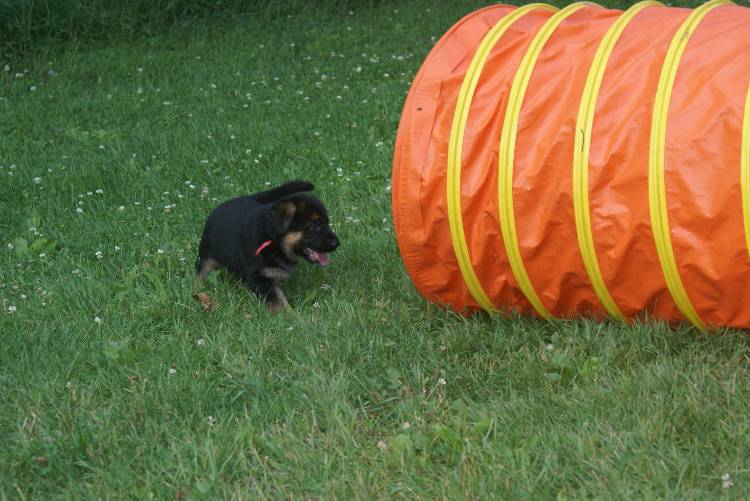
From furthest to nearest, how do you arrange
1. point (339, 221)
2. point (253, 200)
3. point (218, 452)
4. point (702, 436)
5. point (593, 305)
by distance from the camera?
point (339, 221)
point (253, 200)
point (593, 305)
point (218, 452)
point (702, 436)

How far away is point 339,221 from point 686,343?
2745mm

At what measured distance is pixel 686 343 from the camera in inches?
185

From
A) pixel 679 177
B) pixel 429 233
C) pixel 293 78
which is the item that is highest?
pixel 679 177

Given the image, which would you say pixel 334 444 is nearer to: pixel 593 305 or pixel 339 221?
pixel 593 305

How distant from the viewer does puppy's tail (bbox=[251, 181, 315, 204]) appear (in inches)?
237

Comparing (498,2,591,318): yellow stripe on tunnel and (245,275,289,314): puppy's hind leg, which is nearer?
(498,2,591,318): yellow stripe on tunnel

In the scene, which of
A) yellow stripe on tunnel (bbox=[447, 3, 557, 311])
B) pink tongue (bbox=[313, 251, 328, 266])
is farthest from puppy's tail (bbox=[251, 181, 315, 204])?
yellow stripe on tunnel (bbox=[447, 3, 557, 311])

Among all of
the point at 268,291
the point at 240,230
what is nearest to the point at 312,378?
the point at 268,291

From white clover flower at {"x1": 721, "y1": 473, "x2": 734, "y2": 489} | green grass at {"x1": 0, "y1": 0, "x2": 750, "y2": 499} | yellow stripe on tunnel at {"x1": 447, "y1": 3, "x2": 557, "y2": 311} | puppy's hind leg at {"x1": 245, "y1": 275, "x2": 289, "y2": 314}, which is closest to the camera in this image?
white clover flower at {"x1": 721, "y1": 473, "x2": 734, "y2": 489}

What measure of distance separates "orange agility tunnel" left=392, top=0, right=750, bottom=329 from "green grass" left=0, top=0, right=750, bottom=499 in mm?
232

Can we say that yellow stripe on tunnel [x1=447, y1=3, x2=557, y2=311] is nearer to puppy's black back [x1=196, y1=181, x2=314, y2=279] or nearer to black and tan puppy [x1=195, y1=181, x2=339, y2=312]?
black and tan puppy [x1=195, y1=181, x2=339, y2=312]

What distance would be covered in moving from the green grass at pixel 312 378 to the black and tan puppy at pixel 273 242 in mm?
150

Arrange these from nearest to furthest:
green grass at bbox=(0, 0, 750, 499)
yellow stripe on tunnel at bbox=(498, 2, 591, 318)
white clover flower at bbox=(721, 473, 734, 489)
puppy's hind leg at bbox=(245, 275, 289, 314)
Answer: white clover flower at bbox=(721, 473, 734, 489) → green grass at bbox=(0, 0, 750, 499) → yellow stripe on tunnel at bbox=(498, 2, 591, 318) → puppy's hind leg at bbox=(245, 275, 289, 314)

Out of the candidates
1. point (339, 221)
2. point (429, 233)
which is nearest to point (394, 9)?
point (339, 221)
